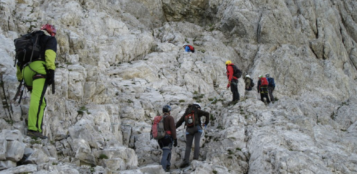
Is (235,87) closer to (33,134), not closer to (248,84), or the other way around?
(248,84)

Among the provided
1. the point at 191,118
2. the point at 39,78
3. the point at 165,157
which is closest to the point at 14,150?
the point at 39,78

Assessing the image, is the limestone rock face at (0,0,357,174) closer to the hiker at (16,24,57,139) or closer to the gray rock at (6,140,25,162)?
the gray rock at (6,140,25,162)

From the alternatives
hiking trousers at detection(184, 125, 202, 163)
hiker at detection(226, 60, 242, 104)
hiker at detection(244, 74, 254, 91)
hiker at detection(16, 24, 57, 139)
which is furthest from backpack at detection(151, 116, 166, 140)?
hiker at detection(244, 74, 254, 91)

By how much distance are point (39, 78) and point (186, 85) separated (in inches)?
559

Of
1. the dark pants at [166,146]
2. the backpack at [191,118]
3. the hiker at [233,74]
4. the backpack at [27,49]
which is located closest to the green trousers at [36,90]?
the backpack at [27,49]

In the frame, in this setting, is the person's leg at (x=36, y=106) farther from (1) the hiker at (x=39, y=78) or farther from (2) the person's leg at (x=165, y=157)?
(2) the person's leg at (x=165, y=157)

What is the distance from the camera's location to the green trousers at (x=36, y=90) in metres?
8.84

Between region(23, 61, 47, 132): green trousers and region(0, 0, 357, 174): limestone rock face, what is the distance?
1.83ft

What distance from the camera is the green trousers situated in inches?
348

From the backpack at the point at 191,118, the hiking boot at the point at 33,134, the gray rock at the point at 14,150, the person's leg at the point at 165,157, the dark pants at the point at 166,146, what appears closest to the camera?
the gray rock at the point at 14,150

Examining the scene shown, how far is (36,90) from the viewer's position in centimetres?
895

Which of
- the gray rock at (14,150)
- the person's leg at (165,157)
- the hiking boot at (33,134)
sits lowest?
the person's leg at (165,157)

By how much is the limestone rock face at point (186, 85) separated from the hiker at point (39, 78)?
0.55 meters

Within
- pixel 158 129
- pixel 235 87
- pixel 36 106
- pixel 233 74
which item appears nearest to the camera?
pixel 36 106
